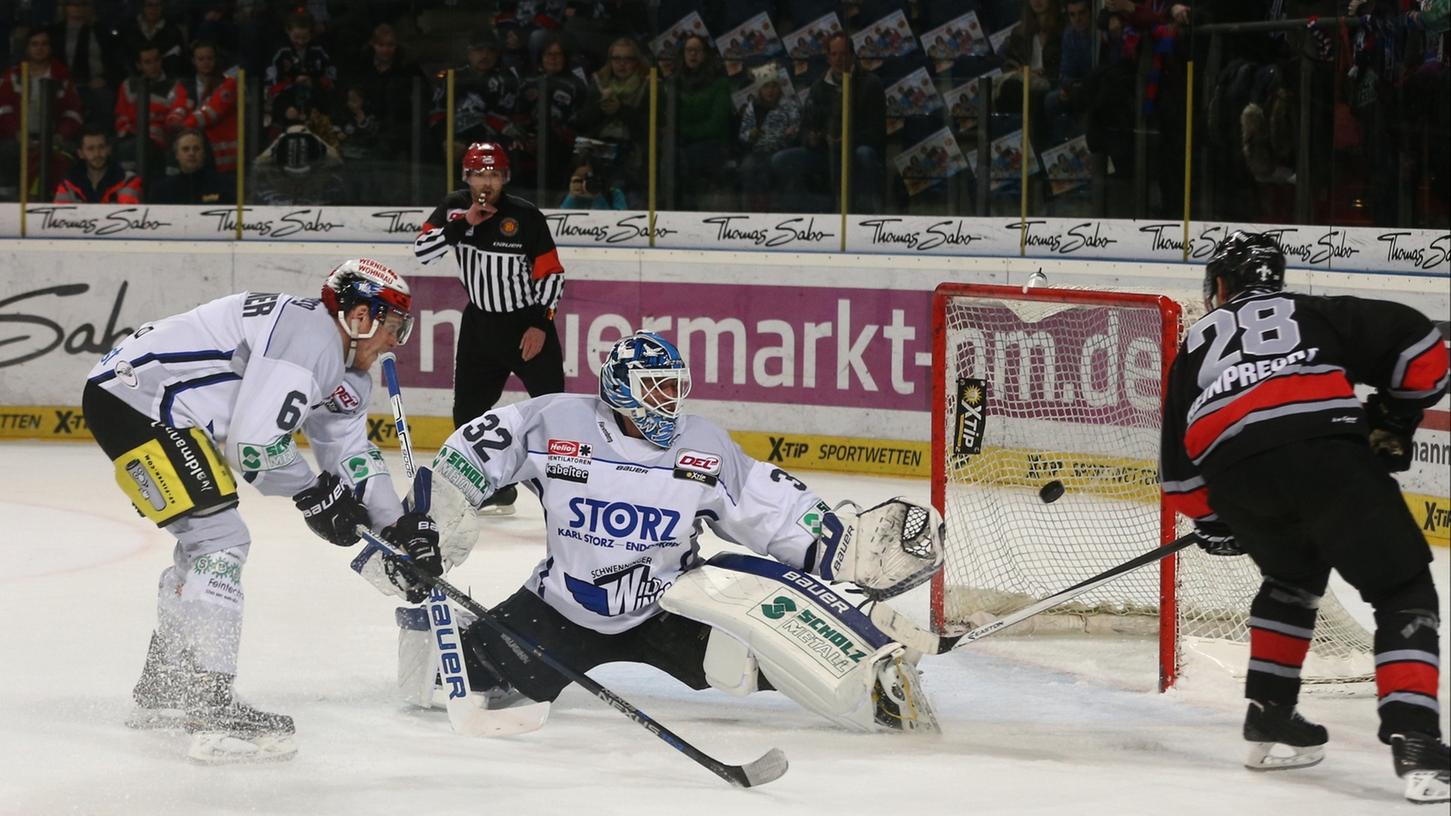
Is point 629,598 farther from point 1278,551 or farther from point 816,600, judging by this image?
point 1278,551

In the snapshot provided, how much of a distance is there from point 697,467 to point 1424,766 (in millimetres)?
1568

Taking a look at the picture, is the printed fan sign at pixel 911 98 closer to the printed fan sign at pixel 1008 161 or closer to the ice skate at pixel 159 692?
the printed fan sign at pixel 1008 161

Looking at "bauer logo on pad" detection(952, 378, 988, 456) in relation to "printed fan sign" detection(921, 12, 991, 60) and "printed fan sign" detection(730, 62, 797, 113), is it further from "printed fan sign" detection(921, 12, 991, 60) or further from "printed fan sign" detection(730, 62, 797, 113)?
→ "printed fan sign" detection(921, 12, 991, 60)

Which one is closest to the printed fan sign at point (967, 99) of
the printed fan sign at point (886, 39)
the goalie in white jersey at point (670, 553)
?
the printed fan sign at point (886, 39)

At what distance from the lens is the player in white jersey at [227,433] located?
3.67 metres

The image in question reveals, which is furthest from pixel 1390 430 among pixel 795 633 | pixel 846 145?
pixel 846 145

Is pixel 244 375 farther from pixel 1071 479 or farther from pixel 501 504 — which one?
pixel 501 504

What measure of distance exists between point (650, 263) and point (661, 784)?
4.47 meters

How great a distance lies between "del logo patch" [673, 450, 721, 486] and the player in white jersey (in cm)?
54

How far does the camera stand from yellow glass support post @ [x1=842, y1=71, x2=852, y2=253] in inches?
307

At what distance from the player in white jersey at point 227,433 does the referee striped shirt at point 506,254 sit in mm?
2544

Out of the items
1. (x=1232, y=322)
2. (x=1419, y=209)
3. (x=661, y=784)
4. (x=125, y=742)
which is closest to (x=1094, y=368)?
(x=1419, y=209)

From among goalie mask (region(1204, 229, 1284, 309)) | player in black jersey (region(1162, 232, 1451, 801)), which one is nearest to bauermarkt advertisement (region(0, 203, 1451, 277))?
goalie mask (region(1204, 229, 1284, 309))

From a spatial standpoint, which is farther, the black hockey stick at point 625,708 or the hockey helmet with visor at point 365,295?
the hockey helmet with visor at point 365,295
